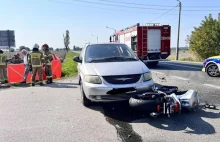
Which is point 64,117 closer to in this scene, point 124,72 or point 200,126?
point 124,72

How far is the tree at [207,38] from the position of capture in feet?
90.9

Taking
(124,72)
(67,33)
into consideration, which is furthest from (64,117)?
(67,33)

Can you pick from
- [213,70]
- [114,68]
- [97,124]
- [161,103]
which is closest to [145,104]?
[161,103]

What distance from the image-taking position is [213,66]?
11891mm

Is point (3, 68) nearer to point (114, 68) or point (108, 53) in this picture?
point (108, 53)

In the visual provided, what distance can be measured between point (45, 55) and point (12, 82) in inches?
110

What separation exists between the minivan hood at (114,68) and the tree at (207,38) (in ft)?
79.7

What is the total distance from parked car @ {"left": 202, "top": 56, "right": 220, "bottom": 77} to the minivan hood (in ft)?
21.9

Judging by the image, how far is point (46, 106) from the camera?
273 inches

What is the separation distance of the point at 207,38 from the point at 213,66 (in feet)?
58.6

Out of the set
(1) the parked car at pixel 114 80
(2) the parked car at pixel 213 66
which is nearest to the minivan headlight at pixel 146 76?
(1) the parked car at pixel 114 80

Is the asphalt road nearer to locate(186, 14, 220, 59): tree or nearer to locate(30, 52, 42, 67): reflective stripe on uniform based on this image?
locate(30, 52, 42, 67): reflective stripe on uniform

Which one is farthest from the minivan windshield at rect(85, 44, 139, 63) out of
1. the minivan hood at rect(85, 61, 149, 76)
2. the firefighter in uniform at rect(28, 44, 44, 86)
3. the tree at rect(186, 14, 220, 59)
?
the tree at rect(186, 14, 220, 59)

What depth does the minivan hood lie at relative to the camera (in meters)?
5.79
